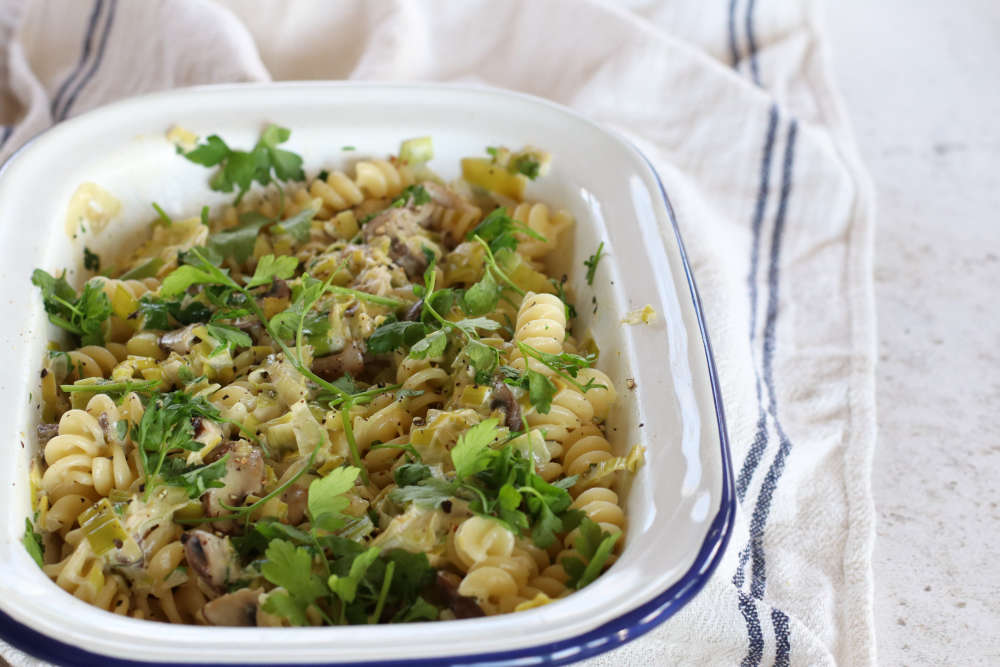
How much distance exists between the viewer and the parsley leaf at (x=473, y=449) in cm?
164

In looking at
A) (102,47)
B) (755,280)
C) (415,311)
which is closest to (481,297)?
(415,311)

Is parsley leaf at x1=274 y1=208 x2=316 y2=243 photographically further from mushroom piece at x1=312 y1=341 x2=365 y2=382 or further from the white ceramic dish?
mushroom piece at x1=312 y1=341 x2=365 y2=382

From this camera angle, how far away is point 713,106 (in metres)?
3.12

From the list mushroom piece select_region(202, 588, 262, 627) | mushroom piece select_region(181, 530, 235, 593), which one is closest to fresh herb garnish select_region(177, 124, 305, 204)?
mushroom piece select_region(181, 530, 235, 593)

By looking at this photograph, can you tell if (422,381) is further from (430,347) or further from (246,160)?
(246,160)

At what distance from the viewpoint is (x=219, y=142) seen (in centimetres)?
235

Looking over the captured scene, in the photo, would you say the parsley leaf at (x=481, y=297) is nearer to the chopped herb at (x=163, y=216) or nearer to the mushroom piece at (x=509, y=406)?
the mushroom piece at (x=509, y=406)

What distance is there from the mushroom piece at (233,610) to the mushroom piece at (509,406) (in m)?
0.52

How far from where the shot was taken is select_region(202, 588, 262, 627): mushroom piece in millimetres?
1532

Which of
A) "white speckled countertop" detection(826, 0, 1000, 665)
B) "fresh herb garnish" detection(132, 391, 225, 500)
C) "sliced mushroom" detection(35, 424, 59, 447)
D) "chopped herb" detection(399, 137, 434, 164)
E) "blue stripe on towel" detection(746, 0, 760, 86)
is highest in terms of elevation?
"chopped herb" detection(399, 137, 434, 164)

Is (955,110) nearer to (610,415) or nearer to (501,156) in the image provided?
(501,156)

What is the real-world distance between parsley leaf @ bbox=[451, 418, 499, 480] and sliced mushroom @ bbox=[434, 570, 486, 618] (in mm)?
173

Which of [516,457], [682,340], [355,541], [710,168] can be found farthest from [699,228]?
[355,541]

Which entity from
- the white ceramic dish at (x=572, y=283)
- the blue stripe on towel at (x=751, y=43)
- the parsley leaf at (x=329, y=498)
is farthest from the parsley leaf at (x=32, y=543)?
the blue stripe on towel at (x=751, y=43)
